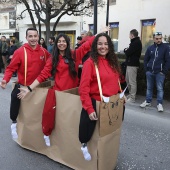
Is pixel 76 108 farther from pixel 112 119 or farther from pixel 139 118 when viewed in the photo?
pixel 139 118

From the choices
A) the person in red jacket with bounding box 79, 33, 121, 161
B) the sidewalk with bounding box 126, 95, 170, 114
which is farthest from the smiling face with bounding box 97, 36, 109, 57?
the sidewalk with bounding box 126, 95, 170, 114

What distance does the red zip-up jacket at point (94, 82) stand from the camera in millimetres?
2947

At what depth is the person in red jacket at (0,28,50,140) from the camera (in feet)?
12.2

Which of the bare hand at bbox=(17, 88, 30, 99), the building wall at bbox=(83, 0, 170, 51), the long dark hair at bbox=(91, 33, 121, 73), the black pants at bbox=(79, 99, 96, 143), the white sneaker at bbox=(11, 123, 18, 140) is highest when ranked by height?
the building wall at bbox=(83, 0, 170, 51)

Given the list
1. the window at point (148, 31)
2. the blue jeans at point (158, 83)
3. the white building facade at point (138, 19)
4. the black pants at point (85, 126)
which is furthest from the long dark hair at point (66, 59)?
the window at point (148, 31)

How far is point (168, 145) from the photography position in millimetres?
4316

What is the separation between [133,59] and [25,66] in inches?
154

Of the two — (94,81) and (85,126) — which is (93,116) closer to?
(85,126)

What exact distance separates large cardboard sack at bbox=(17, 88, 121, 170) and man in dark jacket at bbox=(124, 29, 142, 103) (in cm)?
375

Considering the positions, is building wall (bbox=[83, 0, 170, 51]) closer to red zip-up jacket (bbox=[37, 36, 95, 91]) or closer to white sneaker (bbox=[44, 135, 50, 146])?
red zip-up jacket (bbox=[37, 36, 95, 91])

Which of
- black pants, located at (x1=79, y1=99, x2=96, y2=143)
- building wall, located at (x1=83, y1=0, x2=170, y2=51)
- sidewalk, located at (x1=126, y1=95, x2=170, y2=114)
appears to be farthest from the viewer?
building wall, located at (x1=83, y1=0, x2=170, y2=51)

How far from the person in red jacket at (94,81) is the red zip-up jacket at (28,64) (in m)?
0.99

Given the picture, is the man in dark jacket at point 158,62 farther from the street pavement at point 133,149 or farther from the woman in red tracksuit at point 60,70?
the woman in red tracksuit at point 60,70

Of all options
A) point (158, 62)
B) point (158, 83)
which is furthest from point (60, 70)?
point (158, 83)
